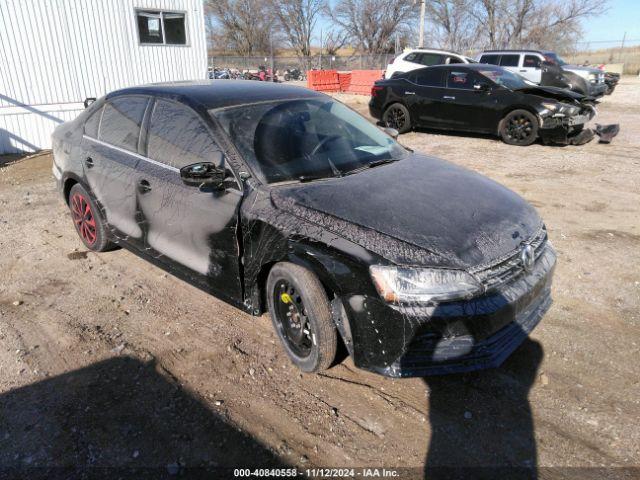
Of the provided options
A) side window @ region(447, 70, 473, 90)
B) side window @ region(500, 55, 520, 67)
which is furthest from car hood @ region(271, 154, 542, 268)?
side window @ region(500, 55, 520, 67)

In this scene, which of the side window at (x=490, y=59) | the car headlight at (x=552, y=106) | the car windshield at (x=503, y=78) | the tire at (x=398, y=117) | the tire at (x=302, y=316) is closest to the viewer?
the tire at (x=302, y=316)

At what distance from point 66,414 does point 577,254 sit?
4618mm

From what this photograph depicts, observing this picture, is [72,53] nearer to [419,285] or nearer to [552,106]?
[552,106]

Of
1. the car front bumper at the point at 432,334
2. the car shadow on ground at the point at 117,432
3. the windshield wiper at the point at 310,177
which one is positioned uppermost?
the windshield wiper at the point at 310,177

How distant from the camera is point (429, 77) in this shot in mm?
11039

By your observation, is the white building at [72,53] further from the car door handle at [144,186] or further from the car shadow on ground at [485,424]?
the car shadow on ground at [485,424]

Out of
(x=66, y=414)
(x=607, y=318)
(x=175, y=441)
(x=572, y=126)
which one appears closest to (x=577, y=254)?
(x=607, y=318)

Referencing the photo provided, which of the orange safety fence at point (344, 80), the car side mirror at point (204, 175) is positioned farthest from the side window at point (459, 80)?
the orange safety fence at point (344, 80)

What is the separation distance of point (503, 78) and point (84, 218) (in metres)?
8.91

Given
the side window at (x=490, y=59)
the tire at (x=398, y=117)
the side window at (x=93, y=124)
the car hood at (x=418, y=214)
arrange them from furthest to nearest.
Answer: the side window at (x=490, y=59) < the tire at (x=398, y=117) < the side window at (x=93, y=124) < the car hood at (x=418, y=214)

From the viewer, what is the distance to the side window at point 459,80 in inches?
406

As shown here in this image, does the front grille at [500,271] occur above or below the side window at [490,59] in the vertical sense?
below

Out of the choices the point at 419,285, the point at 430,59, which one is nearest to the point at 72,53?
the point at 430,59

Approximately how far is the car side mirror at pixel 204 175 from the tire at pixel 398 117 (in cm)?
886
